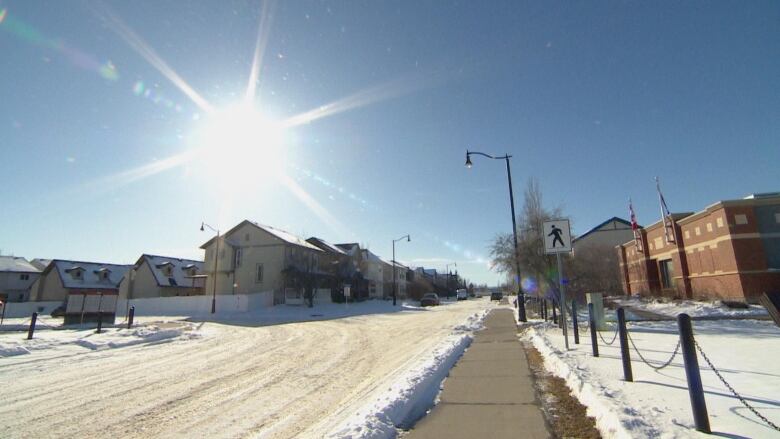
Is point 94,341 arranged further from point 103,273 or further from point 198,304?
point 103,273

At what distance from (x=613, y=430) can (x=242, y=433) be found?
4387 millimetres

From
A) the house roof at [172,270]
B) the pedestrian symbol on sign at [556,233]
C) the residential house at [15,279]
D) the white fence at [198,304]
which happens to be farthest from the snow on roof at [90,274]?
the pedestrian symbol on sign at [556,233]

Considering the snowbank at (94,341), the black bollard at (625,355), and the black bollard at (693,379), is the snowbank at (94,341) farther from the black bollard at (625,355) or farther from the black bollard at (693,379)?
the black bollard at (693,379)

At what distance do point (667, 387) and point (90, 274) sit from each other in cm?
6507

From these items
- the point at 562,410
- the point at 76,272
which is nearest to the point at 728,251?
the point at 562,410

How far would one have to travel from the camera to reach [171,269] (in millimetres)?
54500

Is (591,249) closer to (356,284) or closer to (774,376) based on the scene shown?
(356,284)

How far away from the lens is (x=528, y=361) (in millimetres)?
9195

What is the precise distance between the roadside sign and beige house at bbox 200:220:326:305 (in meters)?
34.3

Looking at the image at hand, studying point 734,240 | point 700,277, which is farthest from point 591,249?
point 734,240

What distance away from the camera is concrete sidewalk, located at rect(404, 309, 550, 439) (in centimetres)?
469

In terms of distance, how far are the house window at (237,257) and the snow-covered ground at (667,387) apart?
41.4 metres

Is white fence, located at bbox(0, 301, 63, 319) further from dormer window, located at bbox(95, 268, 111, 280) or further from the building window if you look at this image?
the building window

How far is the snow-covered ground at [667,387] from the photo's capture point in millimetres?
4123
